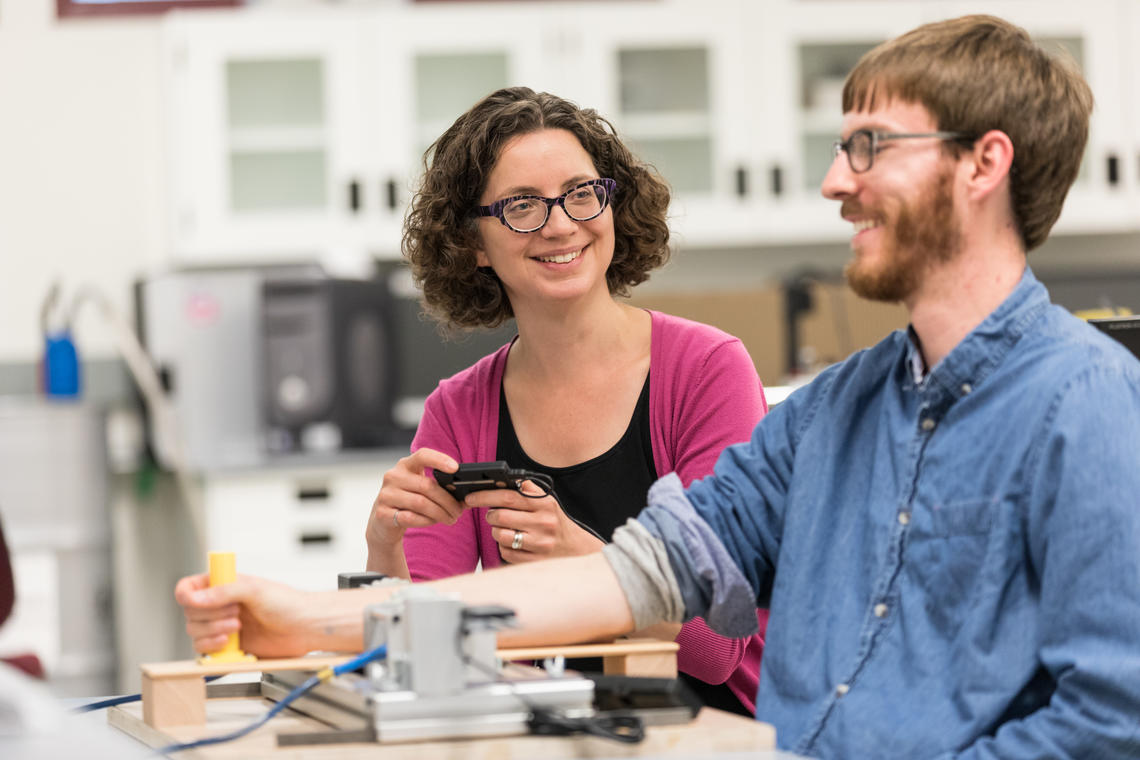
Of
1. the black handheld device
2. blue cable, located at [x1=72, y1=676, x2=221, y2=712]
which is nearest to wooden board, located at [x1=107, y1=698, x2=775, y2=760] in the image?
blue cable, located at [x1=72, y1=676, x2=221, y2=712]

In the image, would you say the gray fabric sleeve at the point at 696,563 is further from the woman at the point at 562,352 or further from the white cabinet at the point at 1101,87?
the white cabinet at the point at 1101,87

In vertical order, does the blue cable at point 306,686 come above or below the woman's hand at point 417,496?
below

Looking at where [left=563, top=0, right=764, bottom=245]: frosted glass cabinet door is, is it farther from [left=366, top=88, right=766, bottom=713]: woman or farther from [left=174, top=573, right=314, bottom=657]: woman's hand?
[left=174, top=573, right=314, bottom=657]: woman's hand

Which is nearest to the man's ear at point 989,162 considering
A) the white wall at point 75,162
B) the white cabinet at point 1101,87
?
the white cabinet at point 1101,87

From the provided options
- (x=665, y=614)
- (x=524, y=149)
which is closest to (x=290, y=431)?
(x=524, y=149)

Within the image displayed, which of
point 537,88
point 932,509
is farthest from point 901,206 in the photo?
point 537,88

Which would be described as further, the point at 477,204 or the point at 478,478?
the point at 477,204

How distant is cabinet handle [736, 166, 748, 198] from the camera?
14.3 feet

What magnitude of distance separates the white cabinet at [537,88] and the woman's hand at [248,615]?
3136 millimetres

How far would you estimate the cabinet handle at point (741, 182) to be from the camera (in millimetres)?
4355

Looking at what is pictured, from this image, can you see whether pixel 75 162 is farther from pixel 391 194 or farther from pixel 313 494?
pixel 313 494

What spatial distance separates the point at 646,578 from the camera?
121cm

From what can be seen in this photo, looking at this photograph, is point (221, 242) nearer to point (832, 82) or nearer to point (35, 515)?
point (35, 515)

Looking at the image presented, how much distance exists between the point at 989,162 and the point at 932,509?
0.28m
